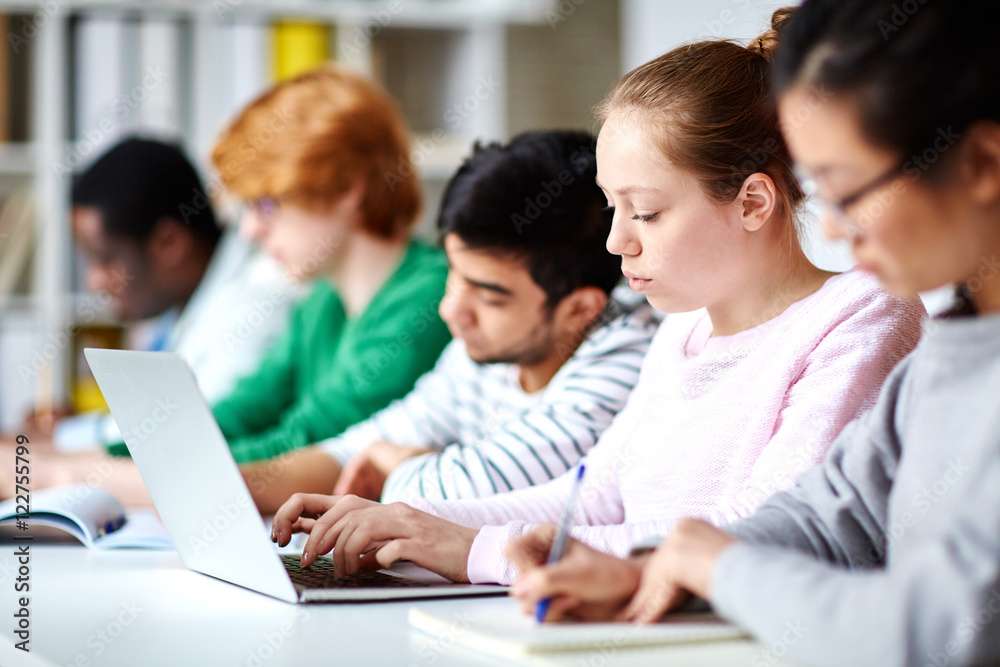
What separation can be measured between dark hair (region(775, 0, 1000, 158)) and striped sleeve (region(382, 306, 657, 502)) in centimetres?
58

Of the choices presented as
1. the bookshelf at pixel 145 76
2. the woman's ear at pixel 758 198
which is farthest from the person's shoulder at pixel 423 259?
the woman's ear at pixel 758 198

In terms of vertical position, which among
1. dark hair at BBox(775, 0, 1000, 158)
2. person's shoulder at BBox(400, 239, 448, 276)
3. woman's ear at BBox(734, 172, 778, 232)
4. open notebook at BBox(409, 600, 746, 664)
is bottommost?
person's shoulder at BBox(400, 239, 448, 276)

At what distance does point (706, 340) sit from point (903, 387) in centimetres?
35

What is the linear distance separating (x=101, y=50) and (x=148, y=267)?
0.62m

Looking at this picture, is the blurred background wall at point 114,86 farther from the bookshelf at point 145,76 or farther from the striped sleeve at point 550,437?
the striped sleeve at point 550,437

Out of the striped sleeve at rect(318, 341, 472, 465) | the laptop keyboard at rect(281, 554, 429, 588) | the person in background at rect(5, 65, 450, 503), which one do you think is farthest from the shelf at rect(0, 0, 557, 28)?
the laptop keyboard at rect(281, 554, 429, 588)

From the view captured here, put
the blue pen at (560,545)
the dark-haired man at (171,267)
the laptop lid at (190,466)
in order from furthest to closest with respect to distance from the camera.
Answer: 1. the dark-haired man at (171,267)
2. the laptop lid at (190,466)
3. the blue pen at (560,545)

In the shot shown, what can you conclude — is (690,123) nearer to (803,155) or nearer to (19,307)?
(803,155)

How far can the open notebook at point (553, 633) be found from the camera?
1.82ft

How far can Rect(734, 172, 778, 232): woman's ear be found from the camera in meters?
0.91

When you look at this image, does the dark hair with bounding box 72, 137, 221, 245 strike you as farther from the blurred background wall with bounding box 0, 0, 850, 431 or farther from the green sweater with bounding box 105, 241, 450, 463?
the green sweater with bounding box 105, 241, 450, 463

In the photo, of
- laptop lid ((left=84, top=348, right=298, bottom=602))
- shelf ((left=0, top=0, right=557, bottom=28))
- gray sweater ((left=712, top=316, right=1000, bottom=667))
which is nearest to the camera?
gray sweater ((left=712, top=316, right=1000, bottom=667))

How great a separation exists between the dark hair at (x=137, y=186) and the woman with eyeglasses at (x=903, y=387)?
2138 millimetres

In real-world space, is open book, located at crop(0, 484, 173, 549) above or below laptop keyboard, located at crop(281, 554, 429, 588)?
below
